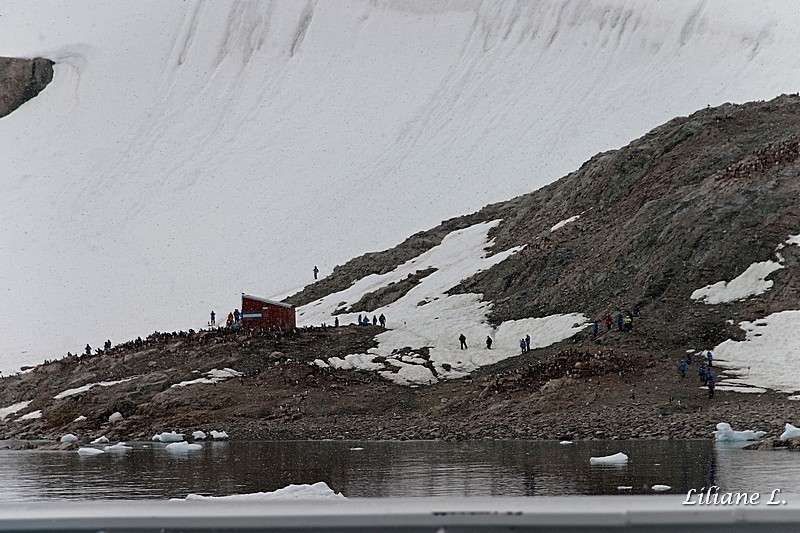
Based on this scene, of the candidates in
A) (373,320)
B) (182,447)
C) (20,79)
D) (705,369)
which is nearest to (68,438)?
(182,447)

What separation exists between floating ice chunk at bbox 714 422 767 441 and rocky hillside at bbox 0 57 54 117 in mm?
114222

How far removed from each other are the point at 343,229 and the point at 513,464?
216ft

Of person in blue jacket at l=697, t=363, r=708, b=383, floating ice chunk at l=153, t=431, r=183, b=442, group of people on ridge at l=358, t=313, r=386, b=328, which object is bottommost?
floating ice chunk at l=153, t=431, r=183, b=442

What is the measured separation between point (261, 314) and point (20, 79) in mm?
91030

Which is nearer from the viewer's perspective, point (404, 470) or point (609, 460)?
point (404, 470)

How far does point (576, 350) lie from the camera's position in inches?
1661

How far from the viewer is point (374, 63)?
121500 millimetres

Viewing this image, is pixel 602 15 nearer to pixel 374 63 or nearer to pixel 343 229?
pixel 374 63

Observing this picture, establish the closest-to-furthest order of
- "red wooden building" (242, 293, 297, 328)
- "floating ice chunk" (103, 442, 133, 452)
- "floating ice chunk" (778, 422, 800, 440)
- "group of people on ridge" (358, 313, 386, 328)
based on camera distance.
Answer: "floating ice chunk" (778, 422, 800, 440)
"floating ice chunk" (103, 442, 133, 452)
"group of people on ridge" (358, 313, 386, 328)
"red wooden building" (242, 293, 297, 328)

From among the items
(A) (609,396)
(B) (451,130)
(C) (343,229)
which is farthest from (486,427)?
(B) (451,130)

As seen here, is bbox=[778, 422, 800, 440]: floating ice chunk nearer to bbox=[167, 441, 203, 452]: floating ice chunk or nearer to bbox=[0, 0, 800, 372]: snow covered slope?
bbox=[167, 441, 203, 452]: floating ice chunk

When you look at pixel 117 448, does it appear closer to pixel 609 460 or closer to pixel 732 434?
pixel 609 460

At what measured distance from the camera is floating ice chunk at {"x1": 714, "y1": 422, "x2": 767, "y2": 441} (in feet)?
94.5

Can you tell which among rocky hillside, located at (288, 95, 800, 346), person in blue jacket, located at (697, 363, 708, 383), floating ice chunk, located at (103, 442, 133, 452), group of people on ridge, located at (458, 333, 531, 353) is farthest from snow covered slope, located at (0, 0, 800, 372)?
person in blue jacket, located at (697, 363, 708, 383)
